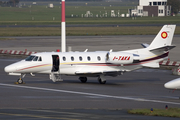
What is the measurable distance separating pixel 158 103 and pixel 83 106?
206 inches

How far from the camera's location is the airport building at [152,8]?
178 meters

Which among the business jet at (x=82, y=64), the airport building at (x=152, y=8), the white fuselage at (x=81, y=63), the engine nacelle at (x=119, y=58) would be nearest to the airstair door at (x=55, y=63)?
the business jet at (x=82, y=64)

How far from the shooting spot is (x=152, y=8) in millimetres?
182750

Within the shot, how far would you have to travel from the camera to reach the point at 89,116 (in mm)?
20719

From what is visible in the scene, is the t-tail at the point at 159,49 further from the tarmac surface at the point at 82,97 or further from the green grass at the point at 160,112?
the green grass at the point at 160,112

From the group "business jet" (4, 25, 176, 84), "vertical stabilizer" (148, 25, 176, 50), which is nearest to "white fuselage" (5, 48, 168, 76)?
"business jet" (4, 25, 176, 84)

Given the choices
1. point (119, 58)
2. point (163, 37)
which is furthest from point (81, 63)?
point (163, 37)

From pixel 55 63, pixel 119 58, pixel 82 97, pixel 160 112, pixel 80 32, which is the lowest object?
pixel 82 97

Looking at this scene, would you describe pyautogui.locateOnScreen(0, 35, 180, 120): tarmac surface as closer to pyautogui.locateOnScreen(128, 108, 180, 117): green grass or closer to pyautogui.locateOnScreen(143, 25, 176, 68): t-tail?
pyautogui.locateOnScreen(128, 108, 180, 117): green grass

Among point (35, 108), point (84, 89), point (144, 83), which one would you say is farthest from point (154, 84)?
point (35, 108)

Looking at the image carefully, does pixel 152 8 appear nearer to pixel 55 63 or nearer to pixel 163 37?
pixel 163 37

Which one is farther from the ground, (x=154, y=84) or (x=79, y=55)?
(x=79, y=55)

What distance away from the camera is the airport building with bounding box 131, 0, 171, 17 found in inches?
7008

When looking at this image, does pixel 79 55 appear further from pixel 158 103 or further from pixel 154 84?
pixel 158 103
